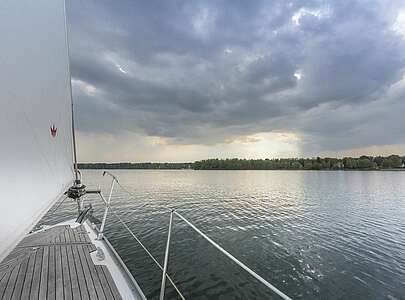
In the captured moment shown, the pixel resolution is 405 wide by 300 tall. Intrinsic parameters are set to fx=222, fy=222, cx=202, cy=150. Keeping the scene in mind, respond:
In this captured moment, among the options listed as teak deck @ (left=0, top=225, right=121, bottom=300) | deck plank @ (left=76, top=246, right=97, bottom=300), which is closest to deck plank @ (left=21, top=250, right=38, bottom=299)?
teak deck @ (left=0, top=225, right=121, bottom=300)

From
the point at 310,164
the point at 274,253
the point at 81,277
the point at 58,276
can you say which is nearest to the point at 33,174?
the point at 81,277

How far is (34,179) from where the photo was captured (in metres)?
1.94

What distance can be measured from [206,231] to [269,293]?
540cm

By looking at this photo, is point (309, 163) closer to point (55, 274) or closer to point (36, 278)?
point (55, 274)

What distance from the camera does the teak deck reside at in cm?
→ 301

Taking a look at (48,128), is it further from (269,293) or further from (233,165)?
(233,165)

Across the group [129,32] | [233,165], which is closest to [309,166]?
[233,165]

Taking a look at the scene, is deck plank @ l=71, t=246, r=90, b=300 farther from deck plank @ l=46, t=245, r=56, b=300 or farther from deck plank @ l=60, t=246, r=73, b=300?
deck plank @ l=46, t=245, r=56, b=300

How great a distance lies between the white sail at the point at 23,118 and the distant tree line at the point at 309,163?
112537mm

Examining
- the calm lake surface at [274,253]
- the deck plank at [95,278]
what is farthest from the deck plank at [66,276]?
the calm lake surface at [274,253]

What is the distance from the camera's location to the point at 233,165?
116m

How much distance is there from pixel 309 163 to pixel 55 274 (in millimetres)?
114865

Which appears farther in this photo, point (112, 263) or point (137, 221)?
point (137, 221)

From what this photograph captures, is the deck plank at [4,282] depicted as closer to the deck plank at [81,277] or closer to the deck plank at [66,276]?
the deck plank at [66,276]
